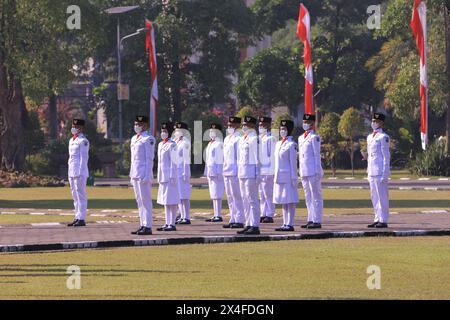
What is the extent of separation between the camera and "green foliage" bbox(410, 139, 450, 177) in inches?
2413

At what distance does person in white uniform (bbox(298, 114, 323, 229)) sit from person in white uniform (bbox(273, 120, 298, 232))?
1.21 feet

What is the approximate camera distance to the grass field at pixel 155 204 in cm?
3419

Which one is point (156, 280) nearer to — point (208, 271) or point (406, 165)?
point (208, 271)

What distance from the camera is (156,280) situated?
18.0 meters

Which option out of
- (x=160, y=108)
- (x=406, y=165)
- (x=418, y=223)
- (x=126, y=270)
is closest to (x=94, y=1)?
(x=160, y=108)

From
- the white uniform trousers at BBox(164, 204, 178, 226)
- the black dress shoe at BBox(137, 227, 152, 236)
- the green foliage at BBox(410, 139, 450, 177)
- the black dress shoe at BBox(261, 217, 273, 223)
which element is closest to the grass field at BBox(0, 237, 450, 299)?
the black dress shoe at BBox(137, 227, 152, 236)

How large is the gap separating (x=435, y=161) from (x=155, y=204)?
25.2 m

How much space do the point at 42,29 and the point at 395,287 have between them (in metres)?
40.5

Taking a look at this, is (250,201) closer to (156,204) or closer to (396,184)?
(156,204)

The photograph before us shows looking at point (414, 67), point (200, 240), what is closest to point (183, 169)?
point (200, 240)

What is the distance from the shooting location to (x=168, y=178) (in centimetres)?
2744

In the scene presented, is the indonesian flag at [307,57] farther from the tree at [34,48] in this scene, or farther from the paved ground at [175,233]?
the paved ground at [175,233]

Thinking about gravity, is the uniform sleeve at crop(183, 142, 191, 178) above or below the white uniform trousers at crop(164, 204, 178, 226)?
above

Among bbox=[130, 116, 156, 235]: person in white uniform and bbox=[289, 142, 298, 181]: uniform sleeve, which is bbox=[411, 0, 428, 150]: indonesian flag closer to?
bbox=[289, 142, 298, 181]: uniform sleeve
